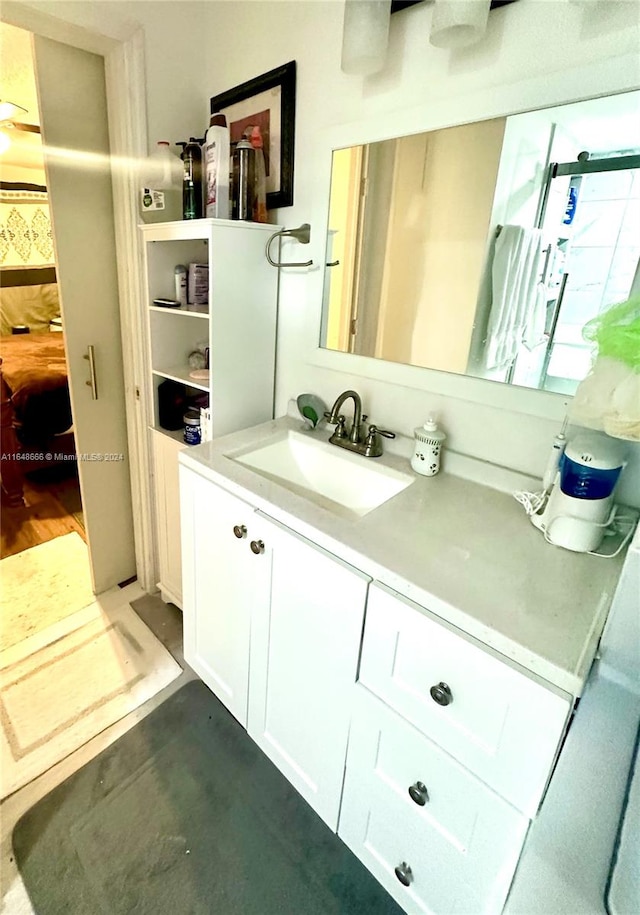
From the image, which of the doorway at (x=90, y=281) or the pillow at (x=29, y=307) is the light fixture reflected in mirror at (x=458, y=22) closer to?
the doorway at (x=90, y=281)

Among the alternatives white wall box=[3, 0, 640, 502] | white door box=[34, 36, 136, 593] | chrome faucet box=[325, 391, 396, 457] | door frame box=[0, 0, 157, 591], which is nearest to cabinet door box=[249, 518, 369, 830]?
chrome faucet box=[325, 391, 396, 457]

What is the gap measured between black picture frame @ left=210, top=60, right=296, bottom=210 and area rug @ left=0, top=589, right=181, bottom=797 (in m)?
1.62

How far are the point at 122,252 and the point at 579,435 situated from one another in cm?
151

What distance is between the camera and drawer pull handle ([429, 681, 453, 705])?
0.75 metres

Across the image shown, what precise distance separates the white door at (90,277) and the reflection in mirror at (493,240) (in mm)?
827

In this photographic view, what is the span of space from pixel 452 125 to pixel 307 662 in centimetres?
125

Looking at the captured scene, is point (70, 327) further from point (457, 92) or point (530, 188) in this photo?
point (530, 188)

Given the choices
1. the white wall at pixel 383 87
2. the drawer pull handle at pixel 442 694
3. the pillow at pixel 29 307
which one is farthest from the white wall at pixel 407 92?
the pillow at pixel 29 307

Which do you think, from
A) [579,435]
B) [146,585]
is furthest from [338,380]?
[146,585]

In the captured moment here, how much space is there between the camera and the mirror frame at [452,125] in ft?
2.71

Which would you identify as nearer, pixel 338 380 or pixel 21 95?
pixel 338 380

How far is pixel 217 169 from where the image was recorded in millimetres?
1274

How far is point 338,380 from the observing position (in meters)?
1.38

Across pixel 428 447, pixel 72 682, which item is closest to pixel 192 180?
pixel 428 447
